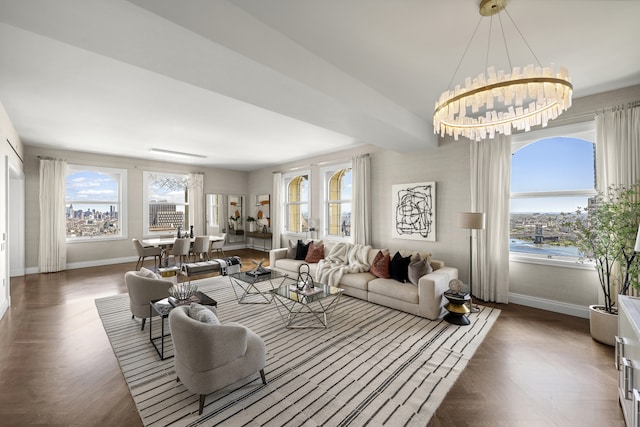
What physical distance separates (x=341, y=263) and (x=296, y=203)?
11.0 ft

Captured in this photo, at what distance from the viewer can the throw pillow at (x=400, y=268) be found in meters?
4.09

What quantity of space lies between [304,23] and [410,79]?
59.7 inches

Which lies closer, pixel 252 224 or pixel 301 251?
pixel 301 251

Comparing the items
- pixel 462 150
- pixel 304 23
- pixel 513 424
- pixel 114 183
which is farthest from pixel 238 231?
pixel 513 424

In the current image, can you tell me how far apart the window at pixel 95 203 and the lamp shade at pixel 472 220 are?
810cm

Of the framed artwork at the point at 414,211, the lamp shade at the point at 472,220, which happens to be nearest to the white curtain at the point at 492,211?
the lamp shade at the point at 472,220

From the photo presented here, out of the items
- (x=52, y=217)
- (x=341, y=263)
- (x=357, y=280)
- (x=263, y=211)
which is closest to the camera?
(x=357, y=280)

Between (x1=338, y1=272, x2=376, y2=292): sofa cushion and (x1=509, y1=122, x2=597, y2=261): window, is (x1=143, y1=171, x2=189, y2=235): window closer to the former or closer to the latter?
(x1=338, y1=272, x2=376, y2=292): sofa cushion

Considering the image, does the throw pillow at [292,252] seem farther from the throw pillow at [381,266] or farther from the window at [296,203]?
the throw pillow at [381,266]

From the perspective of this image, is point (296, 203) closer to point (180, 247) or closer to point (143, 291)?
point (180, 247)

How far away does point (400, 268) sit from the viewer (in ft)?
13.5

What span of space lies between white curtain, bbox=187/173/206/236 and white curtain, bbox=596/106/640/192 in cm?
893

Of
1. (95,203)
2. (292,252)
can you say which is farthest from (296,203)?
(95,203)

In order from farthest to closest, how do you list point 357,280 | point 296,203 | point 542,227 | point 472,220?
point 296,203 → point 357,280 → point 542,227 → point 472,220
